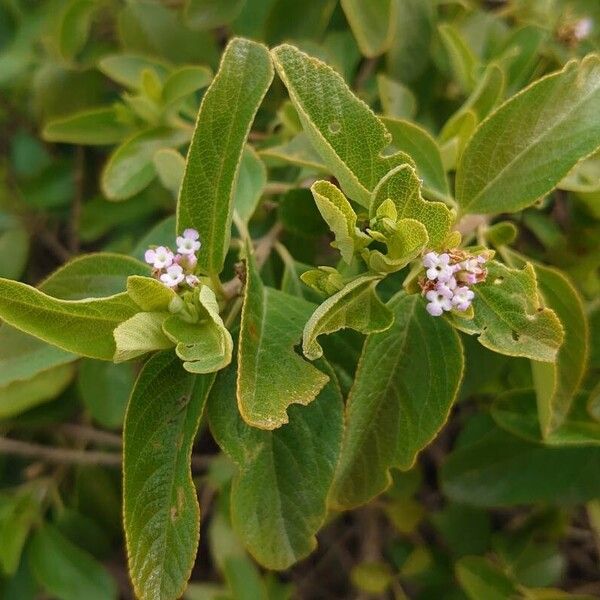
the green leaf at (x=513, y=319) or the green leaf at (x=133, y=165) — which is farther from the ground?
the green leaf at (x=513, y=319)

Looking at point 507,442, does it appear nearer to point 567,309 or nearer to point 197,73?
point 567,309

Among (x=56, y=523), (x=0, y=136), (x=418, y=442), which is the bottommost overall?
(x=56, y=523)

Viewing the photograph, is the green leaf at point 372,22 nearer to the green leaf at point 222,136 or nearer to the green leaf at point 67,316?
the green leaf at point 222,136

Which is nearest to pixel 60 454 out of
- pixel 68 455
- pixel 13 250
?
pixel 68 455

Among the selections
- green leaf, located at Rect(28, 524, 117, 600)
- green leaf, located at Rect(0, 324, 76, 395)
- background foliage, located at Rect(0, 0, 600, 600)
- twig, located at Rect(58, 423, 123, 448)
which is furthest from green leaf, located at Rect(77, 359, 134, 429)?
green leaf, located at Rect(0, 324, 76, 395)

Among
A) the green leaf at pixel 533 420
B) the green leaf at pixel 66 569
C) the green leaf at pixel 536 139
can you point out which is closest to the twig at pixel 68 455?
the green leaf at pixel 66 569

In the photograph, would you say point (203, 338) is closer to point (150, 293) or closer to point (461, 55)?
point (150, 293)

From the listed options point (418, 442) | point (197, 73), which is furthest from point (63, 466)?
point (418, 442)
